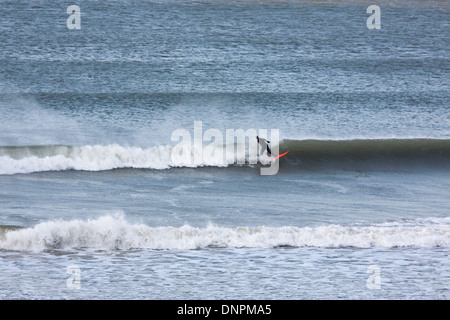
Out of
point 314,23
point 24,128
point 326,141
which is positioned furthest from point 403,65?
point 24,128

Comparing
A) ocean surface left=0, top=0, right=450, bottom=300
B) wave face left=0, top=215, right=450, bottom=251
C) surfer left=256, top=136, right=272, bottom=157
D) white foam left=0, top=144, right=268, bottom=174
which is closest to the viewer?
ocean surface left=0, top=0, right=450, bottom=300

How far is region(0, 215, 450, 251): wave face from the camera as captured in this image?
8.18m

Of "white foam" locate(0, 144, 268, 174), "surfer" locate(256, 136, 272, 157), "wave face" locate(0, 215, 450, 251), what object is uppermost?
"surfer" locate(256, 136, 272, 157)

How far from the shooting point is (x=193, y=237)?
838 centimetres

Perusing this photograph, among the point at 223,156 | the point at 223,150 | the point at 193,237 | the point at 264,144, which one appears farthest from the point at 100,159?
the point at 193,237

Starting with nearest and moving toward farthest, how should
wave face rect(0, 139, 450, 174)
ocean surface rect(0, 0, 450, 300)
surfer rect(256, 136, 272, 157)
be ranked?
ocean surface rect(0, 0, 450, 300)
wave face rect(0, 139, 450, 174)
surfer rect(256, 136, 272, 157)

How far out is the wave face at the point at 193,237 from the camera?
8.18 m

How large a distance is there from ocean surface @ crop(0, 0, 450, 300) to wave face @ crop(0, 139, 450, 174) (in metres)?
0.06

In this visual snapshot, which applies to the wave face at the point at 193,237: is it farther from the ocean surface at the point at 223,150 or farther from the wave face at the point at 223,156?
the wave face at the point at 223,156

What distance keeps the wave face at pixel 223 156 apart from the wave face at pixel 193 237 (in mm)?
5223

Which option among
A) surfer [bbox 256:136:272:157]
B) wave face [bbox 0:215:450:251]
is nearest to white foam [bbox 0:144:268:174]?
surfer [bbox 256:136:272:157]

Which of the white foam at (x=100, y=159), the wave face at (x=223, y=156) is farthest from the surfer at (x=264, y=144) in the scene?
the white foam at (x=100, y=159)

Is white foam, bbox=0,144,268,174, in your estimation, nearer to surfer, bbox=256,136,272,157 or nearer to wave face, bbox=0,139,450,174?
wave face, bbox=0,139,450,174

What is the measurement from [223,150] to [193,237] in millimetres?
6876
